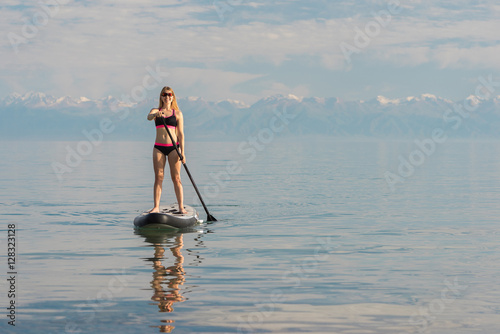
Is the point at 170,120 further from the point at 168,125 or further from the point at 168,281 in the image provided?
the point at 168,281

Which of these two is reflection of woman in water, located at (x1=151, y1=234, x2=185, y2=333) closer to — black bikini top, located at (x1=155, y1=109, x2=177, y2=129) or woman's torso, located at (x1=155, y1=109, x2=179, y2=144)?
woman's torso, located at (x1=155, y1=109, x2=179, y2=144)

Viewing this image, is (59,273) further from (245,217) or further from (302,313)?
(245,217)

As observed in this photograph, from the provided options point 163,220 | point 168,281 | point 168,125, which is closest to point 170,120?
point 168,125

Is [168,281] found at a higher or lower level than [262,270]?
lower

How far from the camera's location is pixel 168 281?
36.3ft

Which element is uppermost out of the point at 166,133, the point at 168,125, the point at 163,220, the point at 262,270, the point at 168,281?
the point at 168,125

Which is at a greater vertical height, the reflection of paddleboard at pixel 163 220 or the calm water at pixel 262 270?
the reflection of paddleboard at pixel 163 220

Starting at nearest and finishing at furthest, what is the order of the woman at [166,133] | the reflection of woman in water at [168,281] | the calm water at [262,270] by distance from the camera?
the calm water at [262,270]
the reflection of woman in water at [168,281]
the woman at [166,133]

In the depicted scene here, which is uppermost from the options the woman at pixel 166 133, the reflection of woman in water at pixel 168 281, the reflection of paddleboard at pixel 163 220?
the woman at pixel 166 133

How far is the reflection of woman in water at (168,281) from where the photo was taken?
9.38 m

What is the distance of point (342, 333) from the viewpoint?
821 cm

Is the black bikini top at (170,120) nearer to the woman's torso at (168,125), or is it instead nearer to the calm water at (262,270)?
the woman's torso at (168,125)

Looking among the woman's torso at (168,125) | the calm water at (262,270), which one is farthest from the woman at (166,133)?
the calm water at (262,270)

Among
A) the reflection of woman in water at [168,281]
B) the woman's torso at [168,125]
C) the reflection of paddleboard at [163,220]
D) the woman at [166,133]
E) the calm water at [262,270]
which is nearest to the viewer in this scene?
the calm water at [262,270]
